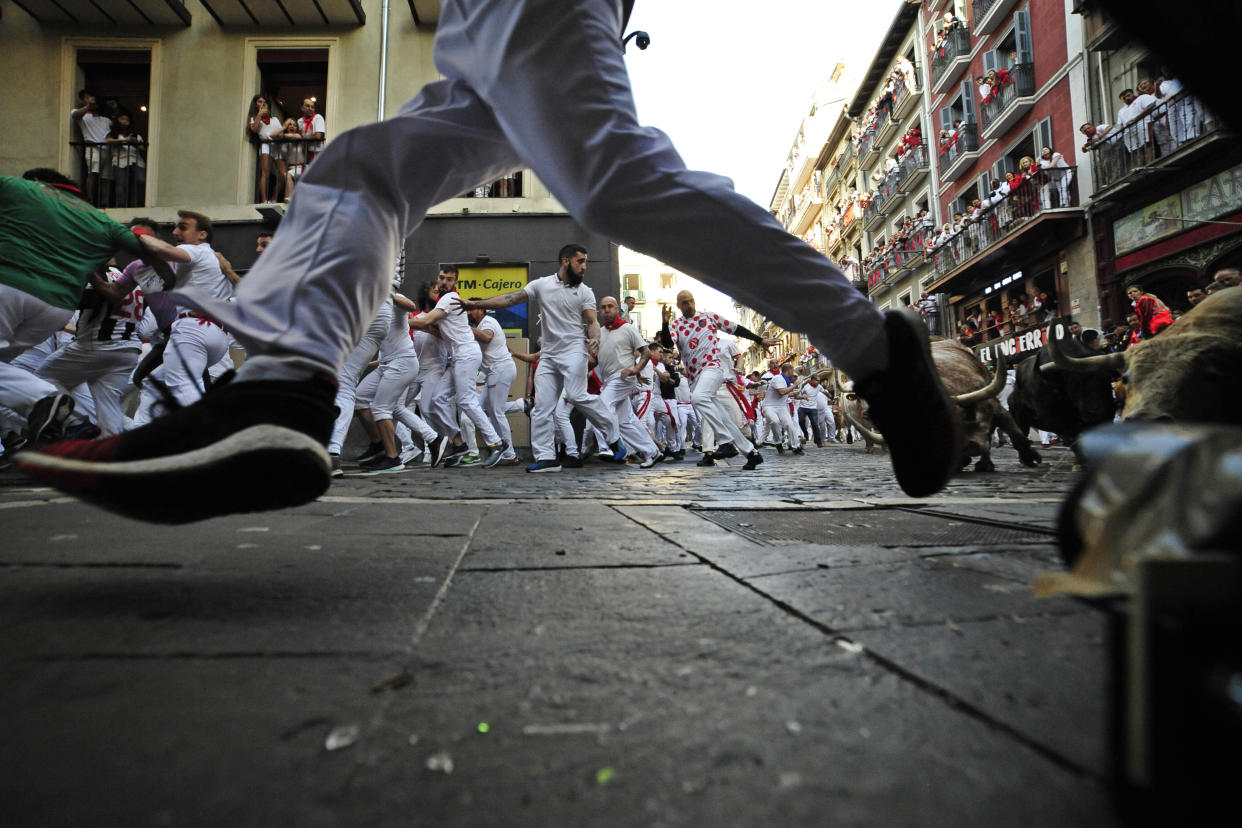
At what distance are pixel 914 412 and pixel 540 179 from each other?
3.20 ft

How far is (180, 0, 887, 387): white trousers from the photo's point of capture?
1.50 meters

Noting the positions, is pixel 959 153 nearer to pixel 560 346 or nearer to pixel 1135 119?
pixel 1135 119

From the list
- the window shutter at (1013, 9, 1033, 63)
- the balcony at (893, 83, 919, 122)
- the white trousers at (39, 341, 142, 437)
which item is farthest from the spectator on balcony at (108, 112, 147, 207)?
the balcony at (893, 83, 919, 122)

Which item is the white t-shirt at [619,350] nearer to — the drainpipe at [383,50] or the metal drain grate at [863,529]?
the metal drain grate at [863,529]

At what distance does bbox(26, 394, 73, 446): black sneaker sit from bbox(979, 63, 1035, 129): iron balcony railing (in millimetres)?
25018

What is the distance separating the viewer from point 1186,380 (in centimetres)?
289

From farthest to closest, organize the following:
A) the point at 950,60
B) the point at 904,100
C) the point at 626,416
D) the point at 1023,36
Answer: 1. the point at 904,100
2. the point at 950,60
3. the point at 1023,36
4. the point at 626,416

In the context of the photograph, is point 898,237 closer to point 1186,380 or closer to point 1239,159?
point 1239,159

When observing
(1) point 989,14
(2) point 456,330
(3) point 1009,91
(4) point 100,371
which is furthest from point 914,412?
(1) point 989,14

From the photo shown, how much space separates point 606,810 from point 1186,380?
3.23 meters

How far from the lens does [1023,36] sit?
73.9 feet

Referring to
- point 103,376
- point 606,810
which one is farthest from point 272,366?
point 103,376

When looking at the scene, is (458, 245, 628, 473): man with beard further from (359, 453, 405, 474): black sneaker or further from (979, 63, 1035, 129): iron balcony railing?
(979, 63, 1035, 129): iron balcony railing

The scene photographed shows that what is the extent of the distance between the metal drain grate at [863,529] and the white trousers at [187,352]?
16.3 ft
